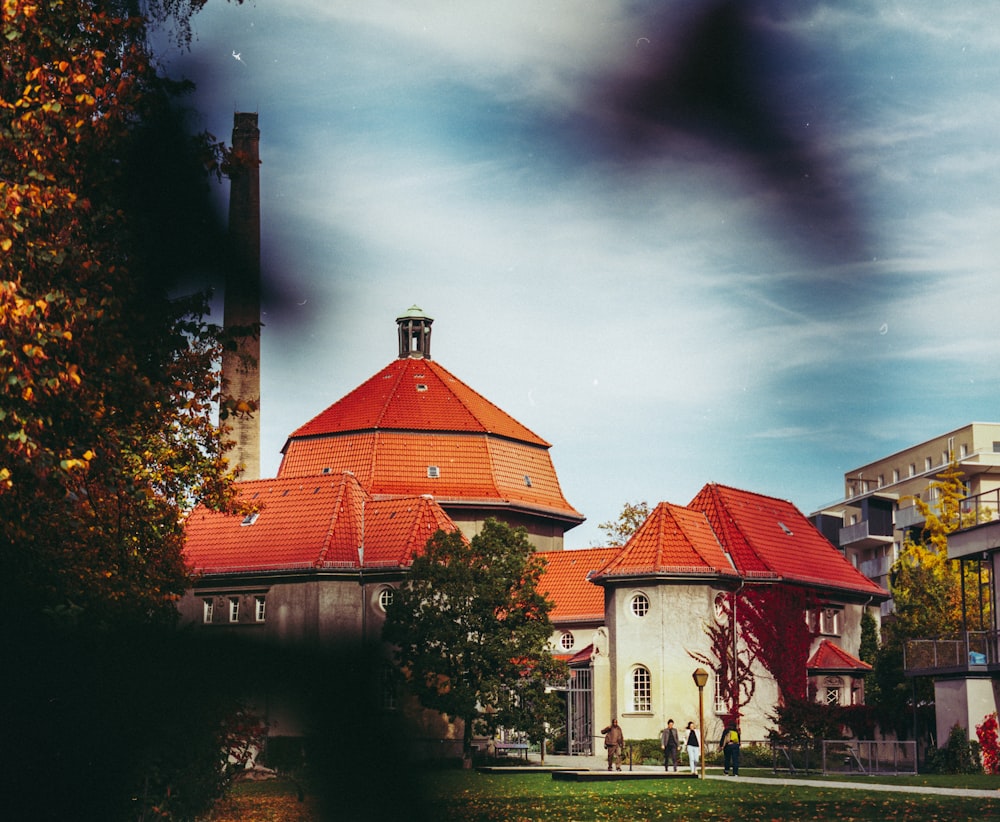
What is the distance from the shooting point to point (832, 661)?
5834 cm

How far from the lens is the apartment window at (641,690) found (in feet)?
177

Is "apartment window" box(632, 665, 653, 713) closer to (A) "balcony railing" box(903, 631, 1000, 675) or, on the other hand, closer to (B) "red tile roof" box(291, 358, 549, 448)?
(A) "balcony railing" box(903, 631, 1000, 675)

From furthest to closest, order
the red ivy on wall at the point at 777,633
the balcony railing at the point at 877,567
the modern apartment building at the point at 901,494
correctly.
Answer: the balcony railing at the point at 877,567 < the modern apartment building at the point at 901,494 < the red ivy on wall at the point at 777,633

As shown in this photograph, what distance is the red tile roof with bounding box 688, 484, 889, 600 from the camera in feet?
192

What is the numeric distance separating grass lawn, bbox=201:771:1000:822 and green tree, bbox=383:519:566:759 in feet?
36.4

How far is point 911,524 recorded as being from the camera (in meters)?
103

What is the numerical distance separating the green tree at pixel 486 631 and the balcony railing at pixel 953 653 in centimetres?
1096

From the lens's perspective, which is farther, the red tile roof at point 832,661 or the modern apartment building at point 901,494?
the modern apartment building at point 901,494

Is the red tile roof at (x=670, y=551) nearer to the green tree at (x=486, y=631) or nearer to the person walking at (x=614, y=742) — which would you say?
the green tree at (x=486, y=631)

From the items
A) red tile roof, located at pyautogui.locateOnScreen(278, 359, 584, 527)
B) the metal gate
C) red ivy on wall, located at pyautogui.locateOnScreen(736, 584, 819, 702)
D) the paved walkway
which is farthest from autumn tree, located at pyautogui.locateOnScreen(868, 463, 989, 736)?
red tile roof, located at pyautogui.locateOnScreen(278, 359, 584, 527)

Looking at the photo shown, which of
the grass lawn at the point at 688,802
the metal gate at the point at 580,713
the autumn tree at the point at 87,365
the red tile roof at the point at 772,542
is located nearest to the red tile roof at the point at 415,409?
the red tile roof at the point at 772,542

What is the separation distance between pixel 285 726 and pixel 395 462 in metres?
61.6

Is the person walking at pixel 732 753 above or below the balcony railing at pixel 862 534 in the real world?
below

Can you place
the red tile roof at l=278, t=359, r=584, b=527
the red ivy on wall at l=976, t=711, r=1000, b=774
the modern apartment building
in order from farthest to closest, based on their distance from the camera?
1. the modern apartment building
2. the red tile roof at l=278, t=359, r=584, b=527
3. the red ivy on wall at l=976, t=711, r=1000, b=774
